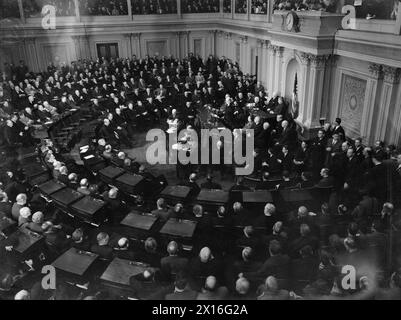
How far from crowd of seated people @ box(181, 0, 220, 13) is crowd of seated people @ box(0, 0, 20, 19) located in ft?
35.9

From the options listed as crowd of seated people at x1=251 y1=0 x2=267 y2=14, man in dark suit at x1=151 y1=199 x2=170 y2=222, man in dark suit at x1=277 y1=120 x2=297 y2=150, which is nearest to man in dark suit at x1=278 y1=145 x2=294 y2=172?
man in dark suit at x1=277 y1=120 x2=297 y2=150

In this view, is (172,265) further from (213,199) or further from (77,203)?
(77,203)

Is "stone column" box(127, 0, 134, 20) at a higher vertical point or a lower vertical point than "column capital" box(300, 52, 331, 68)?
higher

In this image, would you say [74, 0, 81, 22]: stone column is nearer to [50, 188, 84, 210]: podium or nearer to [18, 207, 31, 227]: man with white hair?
[50, 188, 84, 210]: podium

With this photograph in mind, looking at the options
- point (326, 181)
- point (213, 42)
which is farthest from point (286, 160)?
point (213, 42)

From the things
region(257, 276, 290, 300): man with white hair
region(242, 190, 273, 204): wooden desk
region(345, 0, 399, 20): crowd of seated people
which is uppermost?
region(345, 0, 399, 20): crowd of seated people

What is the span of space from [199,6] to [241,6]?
17.1ft

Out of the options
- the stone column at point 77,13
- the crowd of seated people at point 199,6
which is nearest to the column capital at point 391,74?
the crowd of seated people at point 199,6

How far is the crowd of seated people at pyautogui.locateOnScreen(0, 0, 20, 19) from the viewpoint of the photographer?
20291 millimetres

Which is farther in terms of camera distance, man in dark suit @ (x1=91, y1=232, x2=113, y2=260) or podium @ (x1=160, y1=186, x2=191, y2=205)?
podium @ (x1=160, y1=186, x2=191, y2=205)

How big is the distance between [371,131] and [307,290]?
7.92 m

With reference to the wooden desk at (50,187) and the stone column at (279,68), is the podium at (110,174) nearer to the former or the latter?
the wooden desk at (50,187)

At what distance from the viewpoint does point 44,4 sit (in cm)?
2273

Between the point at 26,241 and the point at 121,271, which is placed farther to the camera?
the point at 26,241
